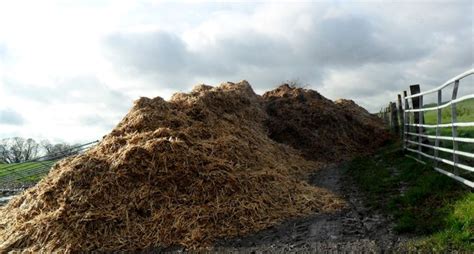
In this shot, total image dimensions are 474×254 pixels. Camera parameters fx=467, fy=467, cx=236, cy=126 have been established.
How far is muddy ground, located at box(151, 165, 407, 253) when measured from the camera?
17.9 feet

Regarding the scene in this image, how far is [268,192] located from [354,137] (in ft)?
33.3

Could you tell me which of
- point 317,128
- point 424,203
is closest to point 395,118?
point 317,128

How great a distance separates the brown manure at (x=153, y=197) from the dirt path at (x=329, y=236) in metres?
0.28

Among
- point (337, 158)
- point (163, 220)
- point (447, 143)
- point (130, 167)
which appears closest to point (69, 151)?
point (130, 167)

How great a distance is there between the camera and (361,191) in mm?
8422

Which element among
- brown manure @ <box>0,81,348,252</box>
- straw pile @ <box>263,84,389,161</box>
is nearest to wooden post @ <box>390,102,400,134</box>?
straw pile @ <box>263,84,389,161</box>

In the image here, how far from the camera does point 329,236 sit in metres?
5.95

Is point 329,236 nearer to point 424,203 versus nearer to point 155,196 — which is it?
point 424,203

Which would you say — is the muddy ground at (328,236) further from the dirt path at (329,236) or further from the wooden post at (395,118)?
the wooden post at (395,118)

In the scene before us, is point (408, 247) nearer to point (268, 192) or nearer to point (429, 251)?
point (429, 251)

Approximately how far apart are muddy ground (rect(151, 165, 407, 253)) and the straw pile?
25.6ft

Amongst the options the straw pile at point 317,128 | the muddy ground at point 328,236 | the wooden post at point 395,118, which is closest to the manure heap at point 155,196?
the muddy ground at point 328,236

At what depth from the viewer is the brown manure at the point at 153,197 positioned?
21.8 ft

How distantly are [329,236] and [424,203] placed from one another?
67.8 inches
